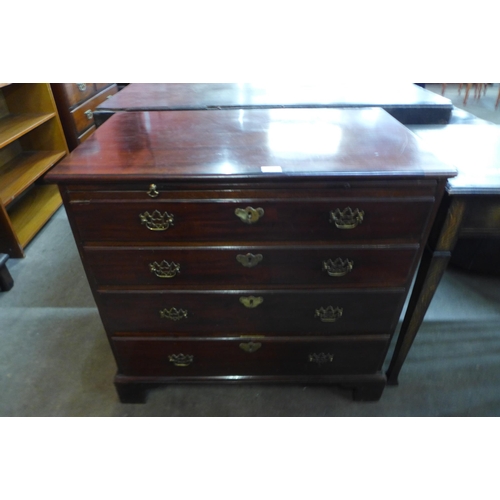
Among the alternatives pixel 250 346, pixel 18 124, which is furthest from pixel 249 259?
pixel 18 124

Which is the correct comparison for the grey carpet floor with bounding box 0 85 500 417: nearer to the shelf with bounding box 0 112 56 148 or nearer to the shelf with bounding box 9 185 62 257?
the shelf with bounding box 9 185 62 257

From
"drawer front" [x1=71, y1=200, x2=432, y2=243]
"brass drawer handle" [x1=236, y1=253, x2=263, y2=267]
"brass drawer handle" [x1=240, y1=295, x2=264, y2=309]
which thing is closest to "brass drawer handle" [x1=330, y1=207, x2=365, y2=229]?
"drawer front" [x1=71, y1=200, x2=432, y2=243]

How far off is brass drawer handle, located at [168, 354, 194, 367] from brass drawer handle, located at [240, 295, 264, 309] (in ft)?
1.02

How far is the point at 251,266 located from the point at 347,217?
28 cm

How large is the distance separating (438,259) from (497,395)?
0.74 metres

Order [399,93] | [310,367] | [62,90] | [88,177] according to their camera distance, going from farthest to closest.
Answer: [62,90] < [399,93] < [310,367] < [88,177]

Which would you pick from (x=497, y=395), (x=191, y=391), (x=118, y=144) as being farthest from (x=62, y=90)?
(x=497, y=395)

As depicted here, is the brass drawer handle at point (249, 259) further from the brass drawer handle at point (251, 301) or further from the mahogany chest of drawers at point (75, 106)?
the mahogany chest of drawers at point (75, 106)

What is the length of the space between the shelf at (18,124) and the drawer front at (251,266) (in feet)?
4.52

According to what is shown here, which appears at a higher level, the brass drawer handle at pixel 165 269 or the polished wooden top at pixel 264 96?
the polished wooden top at pixel 264 96

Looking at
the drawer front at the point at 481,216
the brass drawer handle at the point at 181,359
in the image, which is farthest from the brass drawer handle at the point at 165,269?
the drawer front at the point at 481,216

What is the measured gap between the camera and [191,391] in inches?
53.6

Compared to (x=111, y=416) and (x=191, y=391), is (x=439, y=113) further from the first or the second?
(x=111, y=416)

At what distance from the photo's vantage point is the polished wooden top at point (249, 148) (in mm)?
799
